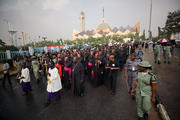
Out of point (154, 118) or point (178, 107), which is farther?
point (178, 107)

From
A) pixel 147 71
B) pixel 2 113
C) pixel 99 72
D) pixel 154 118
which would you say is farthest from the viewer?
pixel 99 72

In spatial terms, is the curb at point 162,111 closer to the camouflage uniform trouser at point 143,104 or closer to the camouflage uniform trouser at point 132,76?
the camouflage uniform trouser at point 143,104

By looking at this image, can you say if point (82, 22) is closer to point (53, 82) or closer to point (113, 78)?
point (113, 78)

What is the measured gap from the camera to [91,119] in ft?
10.1

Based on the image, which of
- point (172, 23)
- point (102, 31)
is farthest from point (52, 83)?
point (102, 31)

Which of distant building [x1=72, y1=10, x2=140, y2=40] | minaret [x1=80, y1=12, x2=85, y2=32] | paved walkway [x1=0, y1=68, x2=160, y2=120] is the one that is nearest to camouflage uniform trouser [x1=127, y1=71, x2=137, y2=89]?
paved walkway [x1=0, y1=68, x2=160, y2=120]

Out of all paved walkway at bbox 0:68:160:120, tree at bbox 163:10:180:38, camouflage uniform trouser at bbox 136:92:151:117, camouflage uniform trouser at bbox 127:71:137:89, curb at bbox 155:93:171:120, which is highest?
tree at bbox 163:10:180:38

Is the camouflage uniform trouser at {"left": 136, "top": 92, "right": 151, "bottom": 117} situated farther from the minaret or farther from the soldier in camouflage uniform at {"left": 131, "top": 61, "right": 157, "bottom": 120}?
the minaret

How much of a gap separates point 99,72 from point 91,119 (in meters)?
2.72

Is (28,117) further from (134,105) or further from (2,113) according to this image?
(134,105)

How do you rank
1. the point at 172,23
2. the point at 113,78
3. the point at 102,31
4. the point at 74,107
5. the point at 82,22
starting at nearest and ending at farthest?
the point at 74,107 < the point at 113,78 < the point at 172,23 < the point at 102,31 < the point at 82,22

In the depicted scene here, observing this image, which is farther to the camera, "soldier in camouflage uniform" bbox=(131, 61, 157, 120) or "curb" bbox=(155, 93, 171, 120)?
"curb" bbox=(155, 93, 171, 120)

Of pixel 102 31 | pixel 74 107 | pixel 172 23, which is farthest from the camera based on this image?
pixel 102 31

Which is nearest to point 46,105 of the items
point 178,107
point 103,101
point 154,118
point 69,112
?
point 69,112
